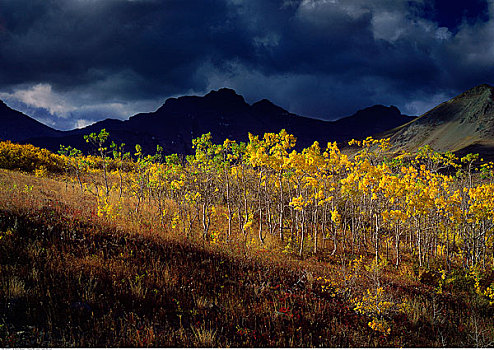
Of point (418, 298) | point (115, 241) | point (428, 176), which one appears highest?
point (428, 176)

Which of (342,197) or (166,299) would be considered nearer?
(166,299)

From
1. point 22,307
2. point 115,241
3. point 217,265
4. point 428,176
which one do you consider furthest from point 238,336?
point 428,176

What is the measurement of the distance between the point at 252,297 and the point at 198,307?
1348 mm

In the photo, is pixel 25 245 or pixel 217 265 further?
pixel 217 265

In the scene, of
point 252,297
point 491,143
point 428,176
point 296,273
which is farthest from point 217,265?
point 491,143

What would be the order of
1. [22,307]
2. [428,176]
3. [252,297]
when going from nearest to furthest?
[22,307] < [252,297] < [428,176]

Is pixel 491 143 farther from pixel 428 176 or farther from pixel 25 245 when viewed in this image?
pixel 25 245

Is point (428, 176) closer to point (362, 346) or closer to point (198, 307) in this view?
point (362, 346)

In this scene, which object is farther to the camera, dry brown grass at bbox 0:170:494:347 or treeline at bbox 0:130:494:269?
treeline at bbox 0:130:494:269

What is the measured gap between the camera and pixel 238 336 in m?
4.23

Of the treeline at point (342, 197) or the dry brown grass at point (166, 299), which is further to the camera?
the treeline at point (342, 197)

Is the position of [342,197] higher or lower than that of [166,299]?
higher

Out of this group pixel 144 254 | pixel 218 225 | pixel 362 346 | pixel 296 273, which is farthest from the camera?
pixel 218 225

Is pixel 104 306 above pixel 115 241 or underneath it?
underneath
